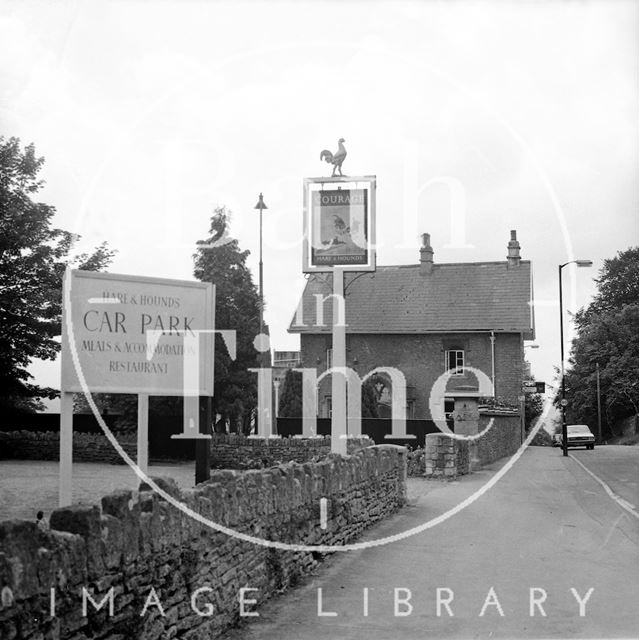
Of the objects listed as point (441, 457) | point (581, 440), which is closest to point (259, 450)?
point (441, 457)

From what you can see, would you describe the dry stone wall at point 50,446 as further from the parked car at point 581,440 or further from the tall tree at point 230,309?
the parked car at point 581,440

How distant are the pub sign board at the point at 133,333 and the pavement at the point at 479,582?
7.20ft

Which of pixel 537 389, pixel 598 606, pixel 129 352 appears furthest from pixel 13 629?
pixel 537 389

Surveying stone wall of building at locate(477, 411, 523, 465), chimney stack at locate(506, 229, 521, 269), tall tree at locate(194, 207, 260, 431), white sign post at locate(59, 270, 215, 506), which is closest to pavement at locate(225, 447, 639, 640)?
white sign post at locate(59, 270, 215, 506)

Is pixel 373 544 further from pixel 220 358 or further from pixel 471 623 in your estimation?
pixel 220 358

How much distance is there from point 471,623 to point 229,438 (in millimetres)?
23383

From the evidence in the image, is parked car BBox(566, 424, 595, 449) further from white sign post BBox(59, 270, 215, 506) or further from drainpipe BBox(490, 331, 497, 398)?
white sign post BBox(59, 270, 215, 506)

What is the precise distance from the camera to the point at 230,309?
112ft

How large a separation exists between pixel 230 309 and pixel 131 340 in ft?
86.3

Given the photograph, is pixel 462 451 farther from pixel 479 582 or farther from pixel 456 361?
pixel 456 361

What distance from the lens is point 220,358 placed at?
33938mm

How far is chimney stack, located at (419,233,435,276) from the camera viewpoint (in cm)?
5131

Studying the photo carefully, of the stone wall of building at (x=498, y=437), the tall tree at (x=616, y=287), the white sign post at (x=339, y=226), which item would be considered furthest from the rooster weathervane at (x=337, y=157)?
the tall tree at (x=616, y=287)

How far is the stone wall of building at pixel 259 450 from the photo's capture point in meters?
29.7
